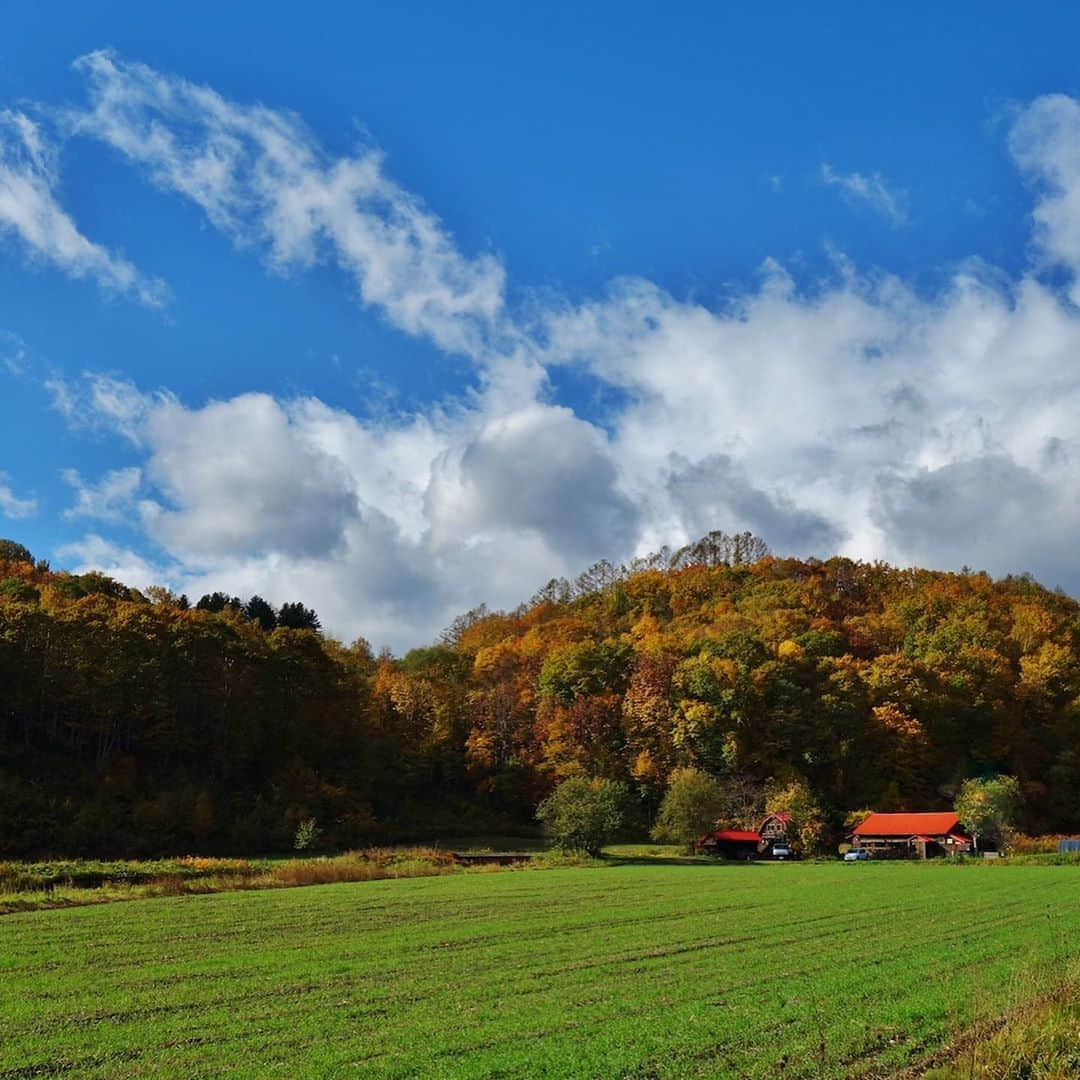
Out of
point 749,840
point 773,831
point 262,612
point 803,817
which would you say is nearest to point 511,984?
point 749,840

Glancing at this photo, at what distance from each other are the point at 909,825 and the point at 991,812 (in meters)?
7.29

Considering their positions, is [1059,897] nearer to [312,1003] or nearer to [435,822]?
[312,1003]

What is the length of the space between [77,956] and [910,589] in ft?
414

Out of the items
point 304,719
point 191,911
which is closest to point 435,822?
point 304,719

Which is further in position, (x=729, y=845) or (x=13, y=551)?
(x=13, y=551)

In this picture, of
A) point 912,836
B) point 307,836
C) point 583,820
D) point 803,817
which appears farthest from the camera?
point 803,817

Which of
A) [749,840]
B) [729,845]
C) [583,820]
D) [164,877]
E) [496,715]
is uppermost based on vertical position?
[496,715]

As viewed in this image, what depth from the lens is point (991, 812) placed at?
85062 mm

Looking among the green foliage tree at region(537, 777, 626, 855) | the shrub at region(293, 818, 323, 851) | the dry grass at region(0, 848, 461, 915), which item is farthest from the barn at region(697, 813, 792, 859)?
the shrub at region(293, 818, 323, 851)

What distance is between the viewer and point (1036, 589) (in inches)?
5197

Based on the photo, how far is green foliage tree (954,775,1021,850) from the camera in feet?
279

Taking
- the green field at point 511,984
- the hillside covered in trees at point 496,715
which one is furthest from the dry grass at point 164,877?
the hillside covered in trees at point 496,715

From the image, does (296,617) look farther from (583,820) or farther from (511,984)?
(511,984)

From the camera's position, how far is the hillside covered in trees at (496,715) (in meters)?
81.0
